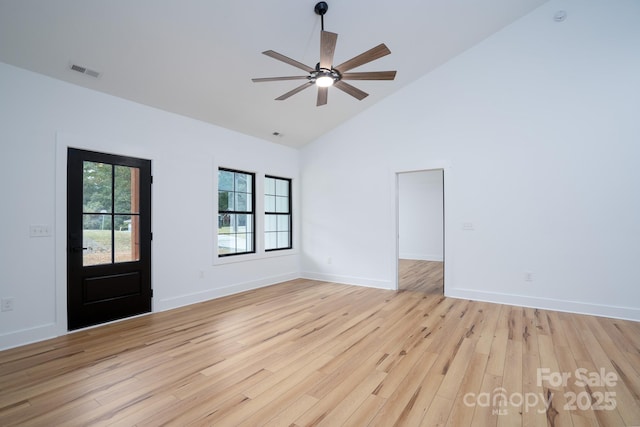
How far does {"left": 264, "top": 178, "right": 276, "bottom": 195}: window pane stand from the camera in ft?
19.4

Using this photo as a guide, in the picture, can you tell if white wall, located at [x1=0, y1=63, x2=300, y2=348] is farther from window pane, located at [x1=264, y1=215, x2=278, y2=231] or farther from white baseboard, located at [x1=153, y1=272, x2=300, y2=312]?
window pane, located at [x1=264, y1=215, x2=278, y2=231]

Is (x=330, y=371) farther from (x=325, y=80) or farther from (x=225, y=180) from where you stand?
(x=225, y=180)

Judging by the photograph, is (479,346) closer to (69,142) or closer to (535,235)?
(535,235)

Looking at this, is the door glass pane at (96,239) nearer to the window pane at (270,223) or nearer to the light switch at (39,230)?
the light switch at (39,230)

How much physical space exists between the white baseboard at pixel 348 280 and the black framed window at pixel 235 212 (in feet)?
4.76

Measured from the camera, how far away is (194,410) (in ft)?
6.46

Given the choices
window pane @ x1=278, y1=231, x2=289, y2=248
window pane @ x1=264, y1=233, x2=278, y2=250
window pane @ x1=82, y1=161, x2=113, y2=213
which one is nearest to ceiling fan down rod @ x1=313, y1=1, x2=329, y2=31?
window pane @ x1=82, y1=161, x2=113, y2=213

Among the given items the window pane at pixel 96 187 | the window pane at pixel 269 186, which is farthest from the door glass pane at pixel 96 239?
the window pane at pixel 269 186

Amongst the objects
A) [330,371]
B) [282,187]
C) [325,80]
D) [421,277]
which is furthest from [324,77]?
[421,277]

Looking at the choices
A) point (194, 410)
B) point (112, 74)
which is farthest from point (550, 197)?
point (112, 74)

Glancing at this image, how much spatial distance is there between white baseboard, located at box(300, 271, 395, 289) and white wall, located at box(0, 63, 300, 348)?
147cm

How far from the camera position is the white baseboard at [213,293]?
4.16 m

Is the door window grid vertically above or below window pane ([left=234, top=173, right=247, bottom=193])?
below

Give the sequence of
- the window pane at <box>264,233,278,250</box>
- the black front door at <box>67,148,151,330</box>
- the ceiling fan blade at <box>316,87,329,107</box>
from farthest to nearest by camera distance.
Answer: the window pane at <box>264,233,278,250</box>, the black front door at <box>67,148,151,330</box>, the ceiling fan blade at <box>316,87,329,107</box>
